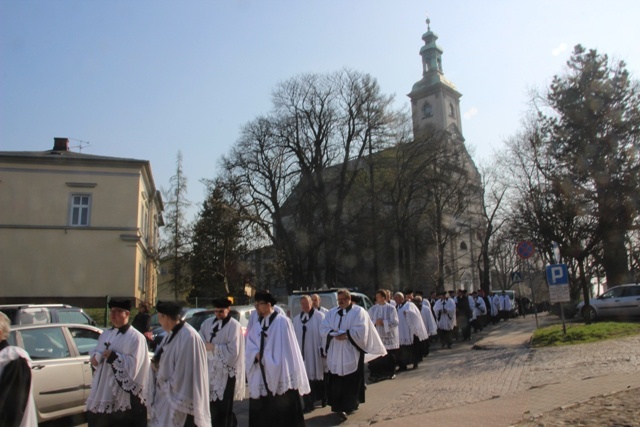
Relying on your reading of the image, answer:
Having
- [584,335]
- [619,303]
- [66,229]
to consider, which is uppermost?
[66,229]

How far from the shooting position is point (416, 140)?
126ft

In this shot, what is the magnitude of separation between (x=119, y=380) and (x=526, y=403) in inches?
216

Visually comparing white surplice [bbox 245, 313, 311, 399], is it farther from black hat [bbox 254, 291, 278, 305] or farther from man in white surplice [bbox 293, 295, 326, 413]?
man in white surplice [bbox 293, 295, 326, 413]

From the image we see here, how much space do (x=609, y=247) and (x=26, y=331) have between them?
21403 millimetres

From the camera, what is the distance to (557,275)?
16.1m

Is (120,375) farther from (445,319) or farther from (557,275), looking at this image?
(445,319)

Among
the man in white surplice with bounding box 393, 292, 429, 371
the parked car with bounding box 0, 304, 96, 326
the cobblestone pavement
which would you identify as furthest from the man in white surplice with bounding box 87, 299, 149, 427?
the man in white surplice with bounding box 393, 292, 429, 371

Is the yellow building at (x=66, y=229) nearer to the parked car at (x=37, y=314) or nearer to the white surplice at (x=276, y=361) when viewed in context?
the parked car at (x=37, y=314)

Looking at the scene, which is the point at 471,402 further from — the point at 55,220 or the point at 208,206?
the point at 208,206

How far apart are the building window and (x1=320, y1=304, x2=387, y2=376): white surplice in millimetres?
29233

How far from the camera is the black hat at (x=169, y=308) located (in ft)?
17.6

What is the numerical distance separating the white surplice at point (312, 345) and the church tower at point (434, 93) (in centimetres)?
6316

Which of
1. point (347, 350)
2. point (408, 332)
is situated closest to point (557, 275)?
point (408, 332)

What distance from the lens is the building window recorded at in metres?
34.4
